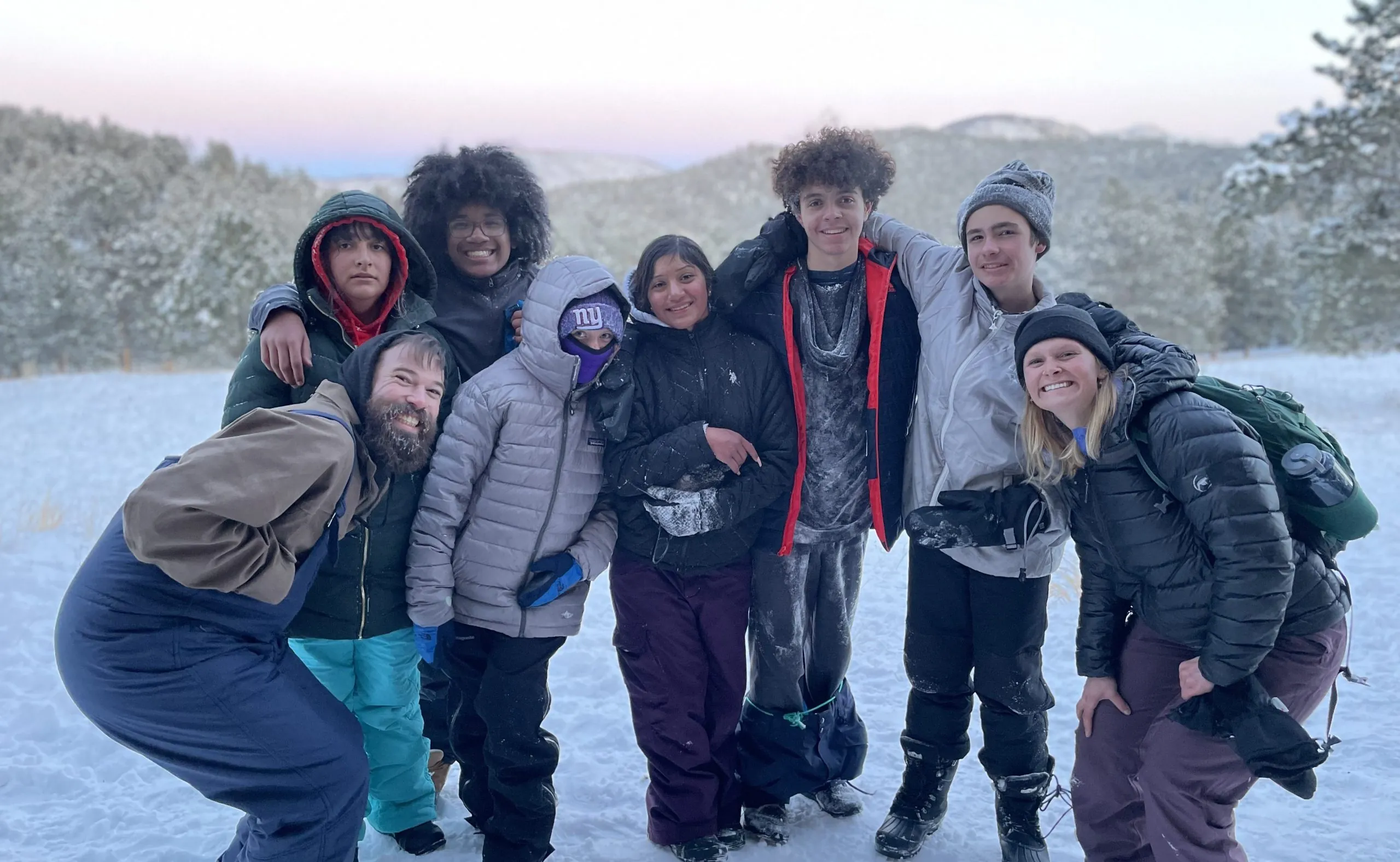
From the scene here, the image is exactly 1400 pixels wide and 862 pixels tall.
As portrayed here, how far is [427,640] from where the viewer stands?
265 cm

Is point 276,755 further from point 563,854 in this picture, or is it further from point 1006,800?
point 1006,800

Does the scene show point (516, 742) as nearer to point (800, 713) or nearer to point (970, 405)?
point (800, 713)

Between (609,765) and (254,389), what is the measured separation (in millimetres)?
→ 2104

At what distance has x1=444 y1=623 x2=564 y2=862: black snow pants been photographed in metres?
2.71

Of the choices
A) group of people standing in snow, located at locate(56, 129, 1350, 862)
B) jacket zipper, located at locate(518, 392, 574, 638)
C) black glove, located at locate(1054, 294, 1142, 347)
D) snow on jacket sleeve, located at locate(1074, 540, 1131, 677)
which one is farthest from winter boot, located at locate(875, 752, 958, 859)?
black glove, located at locate(1054, 294, 1142, 347)

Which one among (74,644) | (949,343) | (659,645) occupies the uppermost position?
(949,343)

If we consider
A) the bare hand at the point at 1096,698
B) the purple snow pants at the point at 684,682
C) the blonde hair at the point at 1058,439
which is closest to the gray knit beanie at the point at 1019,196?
the blonde hair at the point at 1058,439

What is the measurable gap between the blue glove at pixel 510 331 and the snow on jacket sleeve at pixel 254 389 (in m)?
0.75

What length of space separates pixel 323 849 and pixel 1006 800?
2.13 m

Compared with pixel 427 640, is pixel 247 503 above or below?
above

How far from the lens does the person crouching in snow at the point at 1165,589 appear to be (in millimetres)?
2010

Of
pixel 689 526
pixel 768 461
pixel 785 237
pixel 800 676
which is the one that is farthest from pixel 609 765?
pixel 785 237

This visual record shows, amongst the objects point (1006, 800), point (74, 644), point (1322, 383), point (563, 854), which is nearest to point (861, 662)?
point (1006, 800)

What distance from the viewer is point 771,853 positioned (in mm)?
2902
